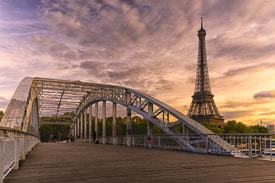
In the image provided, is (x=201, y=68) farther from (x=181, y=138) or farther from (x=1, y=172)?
(x=1, y=172)

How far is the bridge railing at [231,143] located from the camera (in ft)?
34.1

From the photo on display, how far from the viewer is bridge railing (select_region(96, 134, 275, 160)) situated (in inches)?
409

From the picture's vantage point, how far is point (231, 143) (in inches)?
504

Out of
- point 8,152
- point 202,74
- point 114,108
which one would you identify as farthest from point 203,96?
point 8,152

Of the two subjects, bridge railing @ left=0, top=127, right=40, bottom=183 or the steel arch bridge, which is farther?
the steel arch bridge

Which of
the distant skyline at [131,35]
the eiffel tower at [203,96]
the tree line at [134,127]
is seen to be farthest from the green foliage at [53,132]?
the distant skyline at [131,35]

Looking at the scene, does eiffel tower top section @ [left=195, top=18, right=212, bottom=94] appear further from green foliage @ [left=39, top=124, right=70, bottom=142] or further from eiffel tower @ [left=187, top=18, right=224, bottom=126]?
green foliage @ [left=39, top=124, right=70, bottom=142]

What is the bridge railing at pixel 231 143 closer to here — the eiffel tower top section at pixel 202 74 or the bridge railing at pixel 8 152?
the bridge railing at pixel 8 152

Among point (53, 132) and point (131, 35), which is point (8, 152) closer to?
point (131, 35)

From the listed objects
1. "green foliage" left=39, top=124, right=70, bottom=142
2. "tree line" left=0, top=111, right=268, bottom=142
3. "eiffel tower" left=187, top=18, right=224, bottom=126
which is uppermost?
"eiffel tower" left=187, top=18, right=224, bottom=126

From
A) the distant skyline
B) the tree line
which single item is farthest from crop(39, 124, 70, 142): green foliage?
the distant skyline

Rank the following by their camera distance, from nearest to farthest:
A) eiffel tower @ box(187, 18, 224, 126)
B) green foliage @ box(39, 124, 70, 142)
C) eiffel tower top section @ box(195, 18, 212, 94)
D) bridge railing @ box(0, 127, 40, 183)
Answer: bridge railing @ box(0, 127, 40, 183) → eiffel tower @ box(187, 18, 224, 126) → eiffel tower top section @ box(195, 18, 212, 94) → green foliage @ box(39, 124, 70, 142)

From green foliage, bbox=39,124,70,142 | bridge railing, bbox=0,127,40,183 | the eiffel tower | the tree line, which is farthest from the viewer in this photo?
green foliage, bbox=39,124,70,142

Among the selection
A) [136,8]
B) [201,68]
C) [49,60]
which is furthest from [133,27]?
[201,68]
